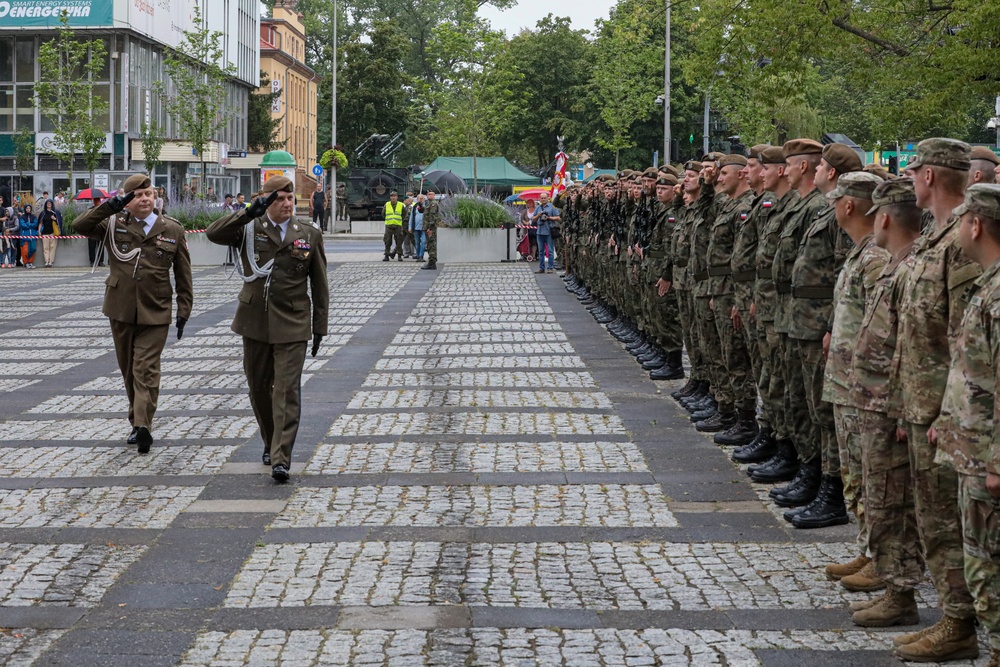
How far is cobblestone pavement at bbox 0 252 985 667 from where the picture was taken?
575cm

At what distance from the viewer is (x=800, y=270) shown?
818 centimetres

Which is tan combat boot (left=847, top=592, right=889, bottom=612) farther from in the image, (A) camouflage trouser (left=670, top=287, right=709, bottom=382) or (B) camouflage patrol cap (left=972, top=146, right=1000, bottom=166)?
(A) camouflage trouser (left=670, top=287, right=709, bottom=382)

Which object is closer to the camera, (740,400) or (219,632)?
(219,632)

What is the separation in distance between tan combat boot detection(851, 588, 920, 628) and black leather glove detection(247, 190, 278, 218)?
4.64 meters

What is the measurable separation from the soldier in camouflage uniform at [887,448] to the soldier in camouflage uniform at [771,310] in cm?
235

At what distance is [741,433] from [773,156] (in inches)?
83.3

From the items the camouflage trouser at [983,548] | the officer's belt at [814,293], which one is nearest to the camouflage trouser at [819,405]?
the officer's belt at [814,293]

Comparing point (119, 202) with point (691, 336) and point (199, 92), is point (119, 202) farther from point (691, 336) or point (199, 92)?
point (199, 92)

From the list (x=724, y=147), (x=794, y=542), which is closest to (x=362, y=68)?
(x=724, y=147)

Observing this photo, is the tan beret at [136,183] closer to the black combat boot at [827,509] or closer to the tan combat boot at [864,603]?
the black combat boot at [827,509]

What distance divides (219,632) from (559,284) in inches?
Result: 916

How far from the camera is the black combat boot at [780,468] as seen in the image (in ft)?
29.2

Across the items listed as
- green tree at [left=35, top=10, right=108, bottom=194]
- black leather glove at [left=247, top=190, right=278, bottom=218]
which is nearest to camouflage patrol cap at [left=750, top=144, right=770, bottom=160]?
black leather glove at [left=247, top=190, right=278, bottom=218]

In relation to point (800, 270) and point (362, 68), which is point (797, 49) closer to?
point (800, 270)
